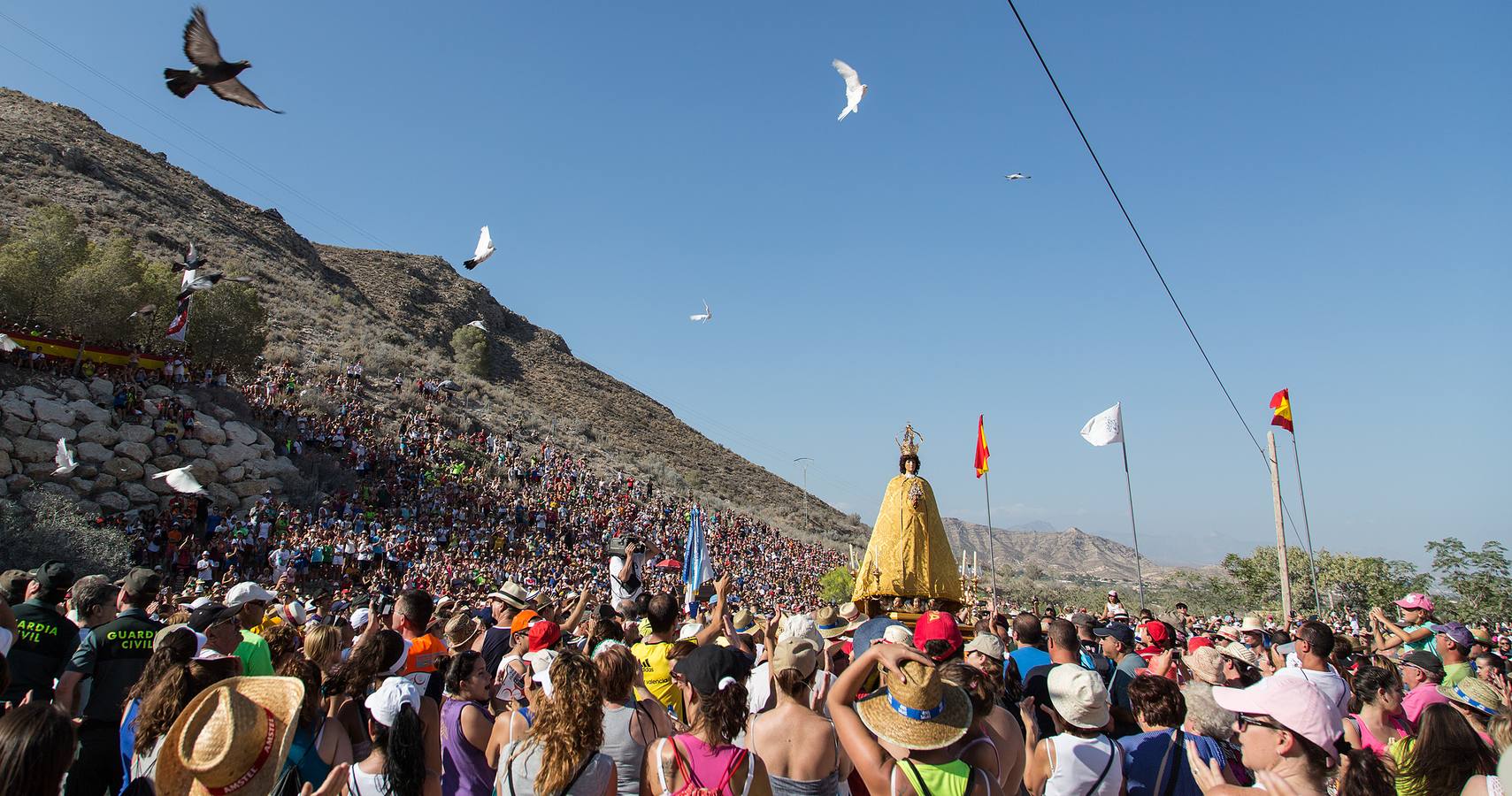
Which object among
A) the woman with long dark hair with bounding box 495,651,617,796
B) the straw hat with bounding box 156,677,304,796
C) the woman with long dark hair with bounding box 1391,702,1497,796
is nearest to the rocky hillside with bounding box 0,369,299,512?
the straw hat with bounding box 156,677,304,796

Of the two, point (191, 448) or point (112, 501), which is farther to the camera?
point (191, 448)

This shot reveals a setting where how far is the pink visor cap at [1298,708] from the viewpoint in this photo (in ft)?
10.2

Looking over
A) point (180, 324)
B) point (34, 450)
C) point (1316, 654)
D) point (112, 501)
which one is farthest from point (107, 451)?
point (1316, 654)

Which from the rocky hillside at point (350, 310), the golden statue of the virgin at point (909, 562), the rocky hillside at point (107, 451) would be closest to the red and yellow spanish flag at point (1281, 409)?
the golden statue of the virgin at point (909, 562)

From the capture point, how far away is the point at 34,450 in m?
19.1

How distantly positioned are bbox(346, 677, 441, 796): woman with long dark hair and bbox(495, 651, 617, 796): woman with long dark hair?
331 millimetres

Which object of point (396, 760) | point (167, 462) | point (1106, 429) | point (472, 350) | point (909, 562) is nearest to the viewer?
point (396, 760)

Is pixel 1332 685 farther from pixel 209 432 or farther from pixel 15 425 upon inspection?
pixel 209 432

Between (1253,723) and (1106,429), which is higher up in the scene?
(1106,429)

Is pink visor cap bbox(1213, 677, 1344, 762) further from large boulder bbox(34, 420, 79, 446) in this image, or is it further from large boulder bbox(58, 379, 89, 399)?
large boulder bbox(58, 379, 89, 399)

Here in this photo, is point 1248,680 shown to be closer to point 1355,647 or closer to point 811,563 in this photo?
point 1355,647

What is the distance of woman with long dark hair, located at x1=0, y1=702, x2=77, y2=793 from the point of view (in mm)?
2373

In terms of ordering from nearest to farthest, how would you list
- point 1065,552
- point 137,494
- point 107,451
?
1. point 137,494
2. point 107,451
3. point 1065,552

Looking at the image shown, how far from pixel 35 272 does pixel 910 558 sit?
29.1m
